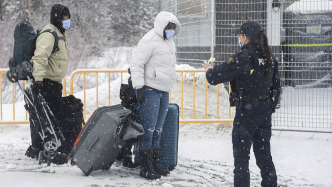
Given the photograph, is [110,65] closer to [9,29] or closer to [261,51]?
[9,29]

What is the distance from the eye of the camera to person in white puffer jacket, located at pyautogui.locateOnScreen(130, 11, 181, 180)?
5504 millimetres

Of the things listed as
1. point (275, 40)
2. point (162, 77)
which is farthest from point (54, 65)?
point (275, 40)

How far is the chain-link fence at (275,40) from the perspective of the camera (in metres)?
9.27

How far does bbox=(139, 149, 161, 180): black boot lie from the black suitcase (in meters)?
0.27

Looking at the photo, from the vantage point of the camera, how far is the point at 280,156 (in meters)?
7.23

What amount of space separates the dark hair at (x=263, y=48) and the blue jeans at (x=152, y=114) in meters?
1.32

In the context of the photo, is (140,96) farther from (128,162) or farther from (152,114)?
(128,162)

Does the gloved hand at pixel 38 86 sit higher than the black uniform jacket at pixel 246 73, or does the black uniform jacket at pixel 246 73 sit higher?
the black uniform jacket at pixel 246 73

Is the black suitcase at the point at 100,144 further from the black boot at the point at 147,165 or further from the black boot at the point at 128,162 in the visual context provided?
the black boot at the point at 128,162

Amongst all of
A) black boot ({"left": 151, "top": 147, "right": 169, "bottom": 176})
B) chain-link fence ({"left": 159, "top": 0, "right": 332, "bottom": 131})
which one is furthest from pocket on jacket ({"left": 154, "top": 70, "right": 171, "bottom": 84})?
chain-link fence ({"left": 159, "top": 0, "right": 332, "bottom": 131})

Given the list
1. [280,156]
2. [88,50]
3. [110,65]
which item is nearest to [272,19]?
[280,156]

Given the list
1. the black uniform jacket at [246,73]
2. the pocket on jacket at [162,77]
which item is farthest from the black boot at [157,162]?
the black uniform jacket at [246,73]

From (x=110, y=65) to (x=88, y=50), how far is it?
124 inches

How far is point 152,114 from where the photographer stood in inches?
220
